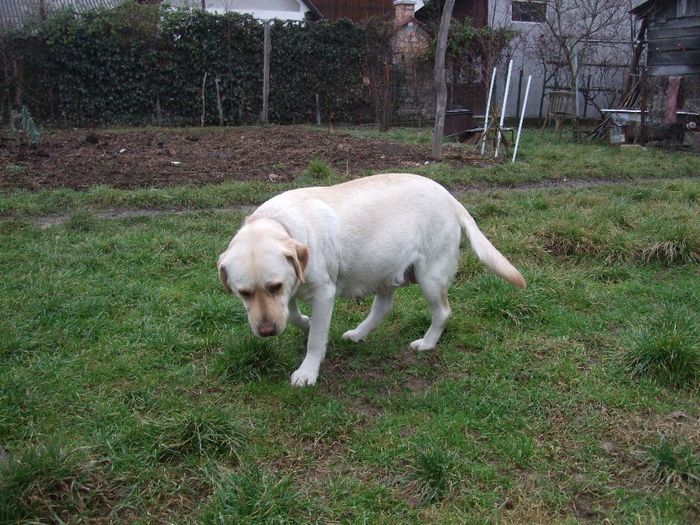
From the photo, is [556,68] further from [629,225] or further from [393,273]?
[393,273]

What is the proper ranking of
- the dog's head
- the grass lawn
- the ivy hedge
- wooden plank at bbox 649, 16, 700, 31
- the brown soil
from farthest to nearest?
the ivy hedge < wooden plank at bbox 649, 16, 700, 31 < the brown soil < the dog's head < the grass lawn

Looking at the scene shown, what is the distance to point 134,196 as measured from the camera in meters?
8.38

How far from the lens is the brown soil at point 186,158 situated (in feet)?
31.3

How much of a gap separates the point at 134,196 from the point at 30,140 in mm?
5250

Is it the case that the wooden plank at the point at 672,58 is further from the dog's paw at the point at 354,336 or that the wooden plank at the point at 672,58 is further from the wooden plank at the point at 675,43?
the dog's paw at the point at 354,336

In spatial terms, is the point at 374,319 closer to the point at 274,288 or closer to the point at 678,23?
the point at 274,288

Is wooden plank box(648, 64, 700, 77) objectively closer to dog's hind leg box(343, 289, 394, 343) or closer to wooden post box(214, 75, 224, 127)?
wooden post box(214, 75, 224, 127)

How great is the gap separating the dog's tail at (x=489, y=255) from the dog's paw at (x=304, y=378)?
139cm

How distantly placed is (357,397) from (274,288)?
3.01 ft

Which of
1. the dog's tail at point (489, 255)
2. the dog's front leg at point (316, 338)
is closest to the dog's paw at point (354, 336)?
the dog's front leg at point (316, 338)

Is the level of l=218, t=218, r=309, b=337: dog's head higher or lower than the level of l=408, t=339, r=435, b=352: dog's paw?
higher

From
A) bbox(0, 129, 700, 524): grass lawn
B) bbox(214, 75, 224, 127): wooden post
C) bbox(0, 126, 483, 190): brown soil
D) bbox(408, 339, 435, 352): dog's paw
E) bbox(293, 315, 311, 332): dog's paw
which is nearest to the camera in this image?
bbox(0, 129, 700, 524): grass lawn

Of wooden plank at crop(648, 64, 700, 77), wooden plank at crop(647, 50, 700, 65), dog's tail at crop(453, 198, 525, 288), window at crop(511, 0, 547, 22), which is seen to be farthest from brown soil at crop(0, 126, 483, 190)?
window at crop(511, 0, 547, 22)

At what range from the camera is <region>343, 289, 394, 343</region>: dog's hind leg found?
467 centimetres
